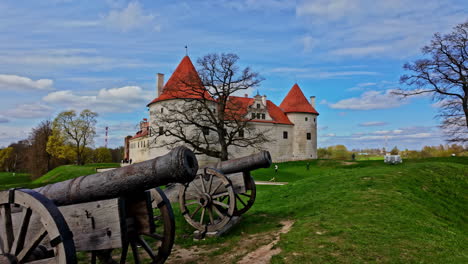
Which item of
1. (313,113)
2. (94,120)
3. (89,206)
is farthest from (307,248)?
(94,120)

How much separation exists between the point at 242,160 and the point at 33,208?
5.26 m

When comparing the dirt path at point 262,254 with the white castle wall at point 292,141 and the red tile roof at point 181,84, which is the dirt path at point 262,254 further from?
Answer: the white castle wall at point 292,141

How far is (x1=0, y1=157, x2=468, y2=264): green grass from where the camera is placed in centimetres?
538

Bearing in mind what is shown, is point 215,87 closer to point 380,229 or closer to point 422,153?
point 380,229

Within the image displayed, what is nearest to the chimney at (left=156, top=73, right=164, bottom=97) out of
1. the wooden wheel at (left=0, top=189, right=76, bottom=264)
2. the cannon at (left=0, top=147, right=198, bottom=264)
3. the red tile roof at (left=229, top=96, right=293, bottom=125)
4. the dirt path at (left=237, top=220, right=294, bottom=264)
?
the red tile roof at (left=229, top=96, right=293, bottom=125)

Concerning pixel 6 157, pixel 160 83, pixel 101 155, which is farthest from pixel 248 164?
pixel 6 157

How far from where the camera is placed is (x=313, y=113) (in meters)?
41.0

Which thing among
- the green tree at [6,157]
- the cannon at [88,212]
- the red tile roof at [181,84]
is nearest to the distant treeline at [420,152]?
the red tile roof at [181,84]

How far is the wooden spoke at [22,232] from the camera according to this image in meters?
3.27

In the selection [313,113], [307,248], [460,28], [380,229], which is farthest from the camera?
[313,113]

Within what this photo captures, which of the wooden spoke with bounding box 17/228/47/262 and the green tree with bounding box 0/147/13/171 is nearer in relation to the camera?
the wooden spoke with bounding box 17/228/47/262

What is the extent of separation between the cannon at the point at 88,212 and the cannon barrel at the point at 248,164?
3.73 metres

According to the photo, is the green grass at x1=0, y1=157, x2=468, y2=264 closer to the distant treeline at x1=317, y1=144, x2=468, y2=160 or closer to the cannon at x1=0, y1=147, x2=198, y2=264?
the cannon at x1=0, y1=147, x2=198, y2=264

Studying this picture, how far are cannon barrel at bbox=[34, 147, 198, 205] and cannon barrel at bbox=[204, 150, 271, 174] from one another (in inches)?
164
